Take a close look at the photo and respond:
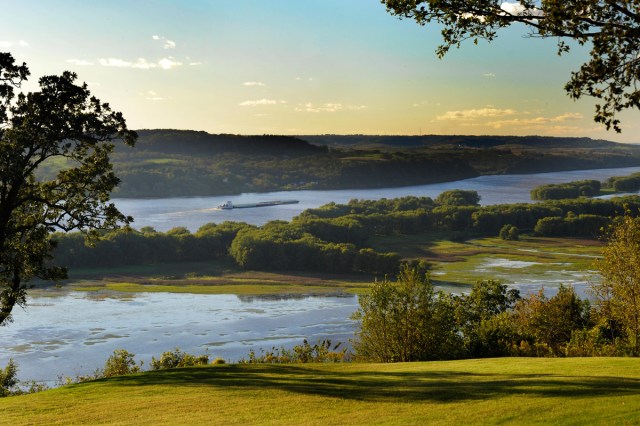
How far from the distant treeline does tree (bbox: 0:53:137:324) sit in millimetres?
105487

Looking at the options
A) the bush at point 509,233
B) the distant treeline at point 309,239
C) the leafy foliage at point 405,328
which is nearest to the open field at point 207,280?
the distant treeline at point 309,239

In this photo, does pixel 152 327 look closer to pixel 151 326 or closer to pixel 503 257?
pixel 151 326

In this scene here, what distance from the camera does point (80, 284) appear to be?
417 ft

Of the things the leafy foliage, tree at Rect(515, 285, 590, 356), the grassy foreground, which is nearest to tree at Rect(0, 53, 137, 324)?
the grassy foreground

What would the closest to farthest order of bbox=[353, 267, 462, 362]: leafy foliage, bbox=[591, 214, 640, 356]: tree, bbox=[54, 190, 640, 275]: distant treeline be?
bbox=[591, 214, 640, 356]: tree < bbox=[353, 267, 462, 362]: leafy foliage < bbox=[54, 190, 640, 275]: distant treeline

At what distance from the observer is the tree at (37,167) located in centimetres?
3052

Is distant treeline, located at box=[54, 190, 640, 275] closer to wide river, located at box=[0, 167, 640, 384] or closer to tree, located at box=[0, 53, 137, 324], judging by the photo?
wide river, located at box=[0, 167, 640, 384]

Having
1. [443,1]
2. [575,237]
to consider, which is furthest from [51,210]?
[575,237]

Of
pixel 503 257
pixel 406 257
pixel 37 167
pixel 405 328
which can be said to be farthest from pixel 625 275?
pixel 503 257

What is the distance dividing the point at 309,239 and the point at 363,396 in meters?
132

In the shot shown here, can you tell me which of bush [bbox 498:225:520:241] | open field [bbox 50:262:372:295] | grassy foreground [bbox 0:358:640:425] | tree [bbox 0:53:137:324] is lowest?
open field [bbox 50:262:372:295]

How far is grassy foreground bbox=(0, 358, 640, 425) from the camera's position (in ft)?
62.2

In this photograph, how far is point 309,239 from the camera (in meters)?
155

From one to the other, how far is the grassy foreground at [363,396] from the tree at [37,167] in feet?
25.9
